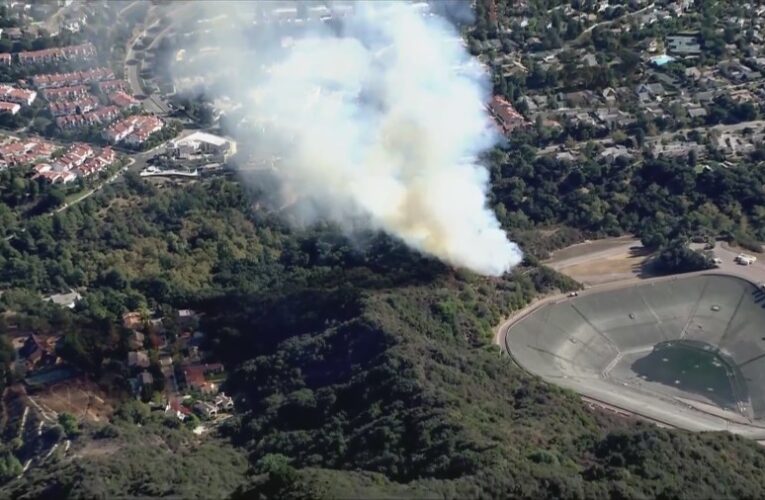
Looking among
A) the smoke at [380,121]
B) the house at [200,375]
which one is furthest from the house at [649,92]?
the house at [200,375]

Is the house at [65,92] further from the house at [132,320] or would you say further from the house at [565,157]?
the house at [565,157]

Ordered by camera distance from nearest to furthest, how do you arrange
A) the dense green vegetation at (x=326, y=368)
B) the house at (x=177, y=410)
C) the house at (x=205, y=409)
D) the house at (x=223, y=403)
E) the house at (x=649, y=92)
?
the dense green vegetation at (x=326, y=368), the house at (x=177, y=410), the house at (x=205, y=409), the house at (x=223, y=403), the house at (x=649, y=92)

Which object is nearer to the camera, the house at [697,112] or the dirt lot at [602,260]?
the dirt lot at [602,260]

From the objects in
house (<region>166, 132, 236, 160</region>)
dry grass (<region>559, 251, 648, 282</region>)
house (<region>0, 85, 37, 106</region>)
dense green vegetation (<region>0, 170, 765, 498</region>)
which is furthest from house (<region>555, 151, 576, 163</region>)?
house (<region>0, 85, 37, 106</region>)

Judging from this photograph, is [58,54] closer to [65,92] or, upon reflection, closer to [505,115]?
[65,92]

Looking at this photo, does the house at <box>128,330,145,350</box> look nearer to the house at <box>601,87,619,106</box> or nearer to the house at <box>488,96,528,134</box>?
the house at <box>488,96,528,134</box>

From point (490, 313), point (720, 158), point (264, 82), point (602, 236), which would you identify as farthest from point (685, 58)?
point (490, 313)

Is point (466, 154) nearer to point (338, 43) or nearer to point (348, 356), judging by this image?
point (338, 43)
